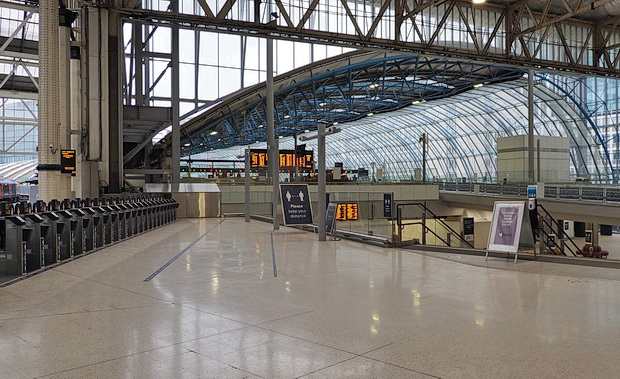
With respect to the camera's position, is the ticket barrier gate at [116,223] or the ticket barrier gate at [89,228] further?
the ticket barrier gate at [116,223]

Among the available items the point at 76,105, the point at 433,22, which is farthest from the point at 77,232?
the point at 433,22

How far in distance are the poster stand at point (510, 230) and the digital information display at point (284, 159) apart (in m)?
18.3

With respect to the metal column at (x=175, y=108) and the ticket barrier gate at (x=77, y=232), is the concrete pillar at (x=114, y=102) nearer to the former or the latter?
the metal column at (x=175, y=108)

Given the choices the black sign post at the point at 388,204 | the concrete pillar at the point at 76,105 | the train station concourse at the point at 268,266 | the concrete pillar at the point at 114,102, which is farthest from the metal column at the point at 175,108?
the black sign post at the point at 388,204

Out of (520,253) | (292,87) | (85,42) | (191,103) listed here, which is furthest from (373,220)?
(292,87)

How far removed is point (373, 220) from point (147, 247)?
620cm

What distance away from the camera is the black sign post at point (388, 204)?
1443 cm

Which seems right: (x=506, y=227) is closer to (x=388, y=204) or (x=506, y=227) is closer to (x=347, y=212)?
(x=388, y=204)

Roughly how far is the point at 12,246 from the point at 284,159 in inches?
785

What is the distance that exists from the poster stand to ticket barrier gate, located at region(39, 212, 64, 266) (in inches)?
344

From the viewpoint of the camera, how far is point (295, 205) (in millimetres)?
17328

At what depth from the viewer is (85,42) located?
21.3m

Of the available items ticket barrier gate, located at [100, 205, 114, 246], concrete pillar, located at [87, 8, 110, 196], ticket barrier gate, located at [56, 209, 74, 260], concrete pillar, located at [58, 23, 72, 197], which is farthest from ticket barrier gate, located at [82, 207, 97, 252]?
concrete pillar, located at [87, 8, 110, 196]

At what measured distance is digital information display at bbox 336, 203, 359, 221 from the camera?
15.6 metres
